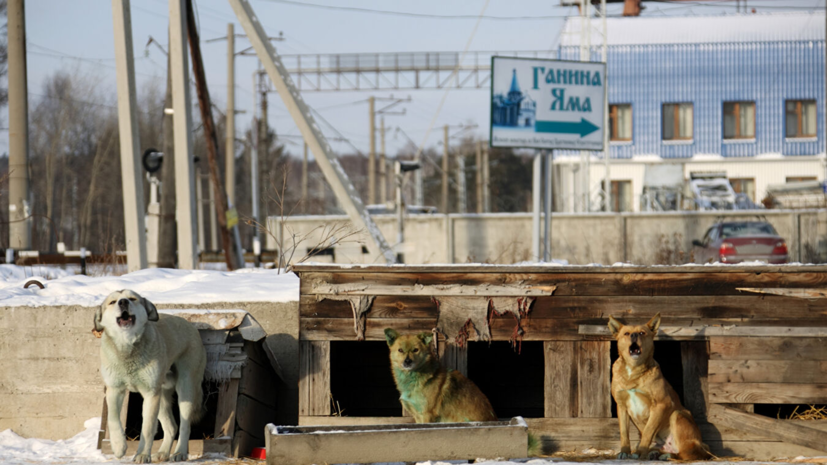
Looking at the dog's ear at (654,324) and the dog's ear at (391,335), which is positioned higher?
the dog's ear at (654,324)

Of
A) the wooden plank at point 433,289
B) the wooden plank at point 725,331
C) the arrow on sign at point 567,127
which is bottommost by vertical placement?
the wooden plank at point 725,331

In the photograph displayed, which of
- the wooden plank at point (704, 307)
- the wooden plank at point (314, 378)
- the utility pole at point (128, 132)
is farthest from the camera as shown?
the utility pole at point (128, 132)

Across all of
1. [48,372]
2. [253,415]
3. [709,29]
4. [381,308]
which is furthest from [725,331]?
[709,29]

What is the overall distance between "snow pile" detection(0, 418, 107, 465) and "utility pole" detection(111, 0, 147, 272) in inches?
182

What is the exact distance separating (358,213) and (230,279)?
518 centimetres

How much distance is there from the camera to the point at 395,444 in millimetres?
5723

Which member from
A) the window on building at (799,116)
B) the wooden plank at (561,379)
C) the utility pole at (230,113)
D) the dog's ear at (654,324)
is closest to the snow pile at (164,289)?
the wooden plank at (561,379)

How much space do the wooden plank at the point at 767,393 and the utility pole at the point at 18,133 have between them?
12561 mm

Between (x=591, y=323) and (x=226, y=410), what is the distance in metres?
3.15

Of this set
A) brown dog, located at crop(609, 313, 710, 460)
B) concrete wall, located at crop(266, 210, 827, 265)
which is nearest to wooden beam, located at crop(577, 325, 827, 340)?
brown dog, located at crop(609, 313, 710, 460)

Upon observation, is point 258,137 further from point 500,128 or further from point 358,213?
point 358,213

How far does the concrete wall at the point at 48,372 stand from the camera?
24.1 ft

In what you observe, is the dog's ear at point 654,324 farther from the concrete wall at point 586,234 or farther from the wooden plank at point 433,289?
the concrete wall at point 586,234

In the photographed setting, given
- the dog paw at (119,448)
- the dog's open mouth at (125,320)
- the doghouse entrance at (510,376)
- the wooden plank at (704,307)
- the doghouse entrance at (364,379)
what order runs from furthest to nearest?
1. the doghouse entrance at (510,376)
2. the doghouse entrance at (364,379)
3. the wooden plank at (704,307)
4. the dog paw at (119,448)
5. the dog's open mouth at (125,320)
